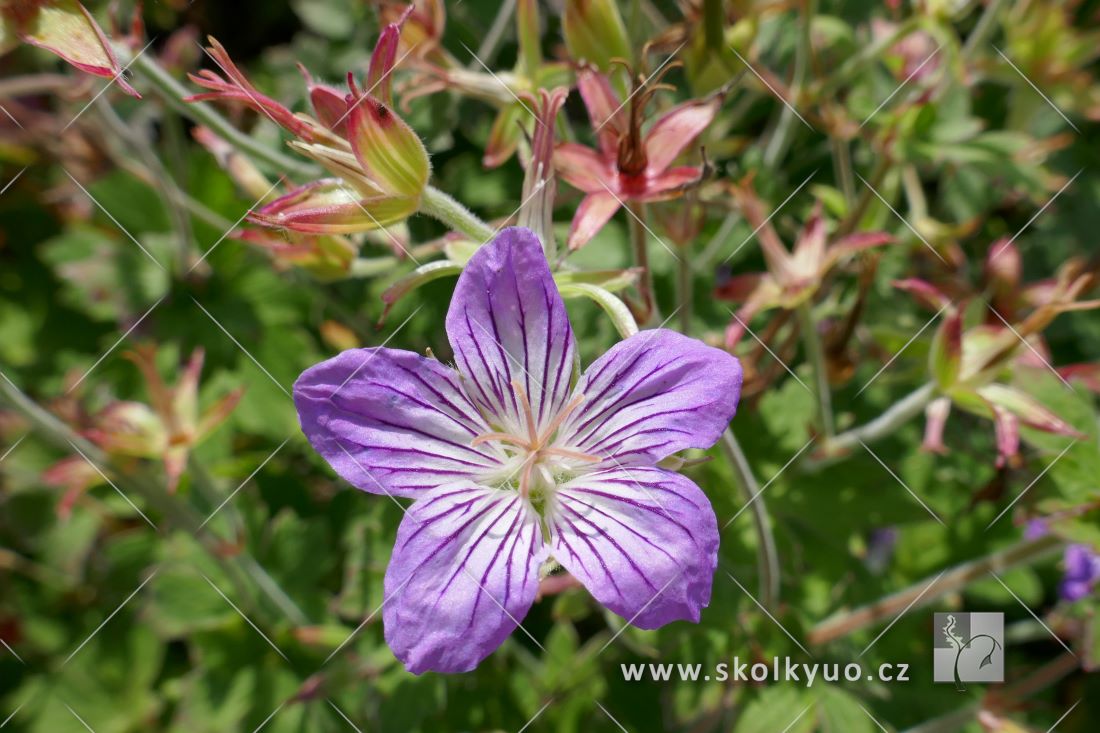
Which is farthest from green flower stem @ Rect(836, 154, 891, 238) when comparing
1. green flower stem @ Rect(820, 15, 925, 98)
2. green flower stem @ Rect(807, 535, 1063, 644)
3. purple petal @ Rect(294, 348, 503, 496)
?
purple petal @ Rect(294, 348, 503, 496)

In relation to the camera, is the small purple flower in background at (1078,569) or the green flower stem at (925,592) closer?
the green flower stem at (925,592)

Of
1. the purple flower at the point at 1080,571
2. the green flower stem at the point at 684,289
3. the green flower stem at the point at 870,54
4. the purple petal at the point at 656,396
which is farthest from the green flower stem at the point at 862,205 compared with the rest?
the purple petal at the point at 656,396

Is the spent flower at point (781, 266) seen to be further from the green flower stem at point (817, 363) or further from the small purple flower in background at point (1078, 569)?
the small purple flower in background at point (1078, 569)

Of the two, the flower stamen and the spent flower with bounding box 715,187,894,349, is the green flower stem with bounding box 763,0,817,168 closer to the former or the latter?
the spent flower with bounding box 715,187,894,349

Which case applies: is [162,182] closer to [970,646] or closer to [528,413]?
[528,413]

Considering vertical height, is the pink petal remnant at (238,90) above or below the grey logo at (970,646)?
above

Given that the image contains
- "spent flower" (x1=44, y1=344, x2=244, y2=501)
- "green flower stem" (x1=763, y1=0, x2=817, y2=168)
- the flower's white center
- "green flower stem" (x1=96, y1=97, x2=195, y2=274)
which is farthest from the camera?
"green flower stem" (x1=96, y1=97, x2=195, y2=274)

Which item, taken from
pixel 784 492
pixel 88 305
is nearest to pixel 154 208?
pixel 88 305
